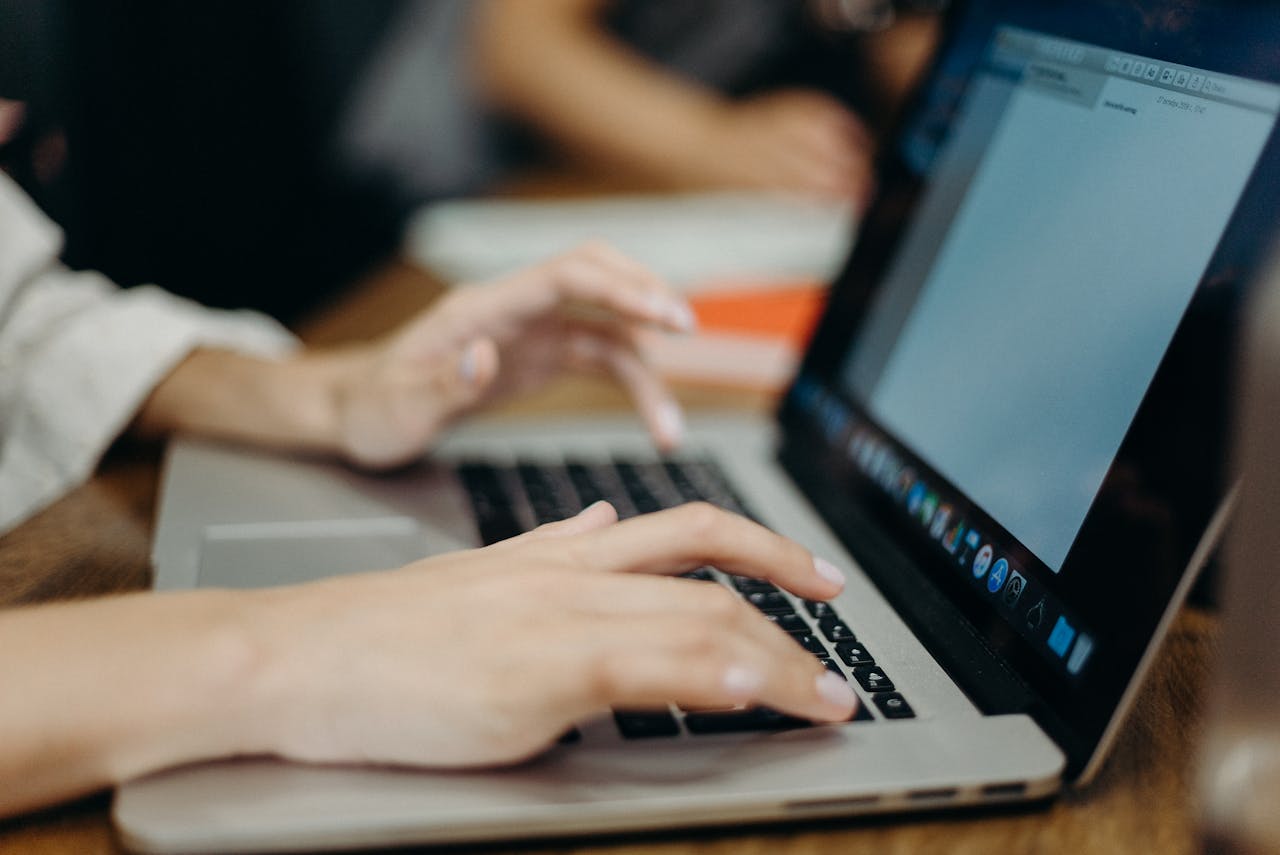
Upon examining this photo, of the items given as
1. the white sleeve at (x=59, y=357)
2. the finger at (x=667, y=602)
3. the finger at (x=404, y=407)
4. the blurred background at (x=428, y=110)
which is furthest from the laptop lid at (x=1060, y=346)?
the blurred background at (x=428, y=110)

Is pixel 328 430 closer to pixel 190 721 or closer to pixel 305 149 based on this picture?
pixel 190 721

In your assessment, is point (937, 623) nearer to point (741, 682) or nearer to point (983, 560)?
point (983, 560)

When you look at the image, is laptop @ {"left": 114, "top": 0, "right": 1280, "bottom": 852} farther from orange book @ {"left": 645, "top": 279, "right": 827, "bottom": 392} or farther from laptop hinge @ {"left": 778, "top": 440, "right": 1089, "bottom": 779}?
orange book @ {"left": 645, "top": 279, "right": 827, "bottom": 392}

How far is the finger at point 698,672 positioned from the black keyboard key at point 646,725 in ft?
0.04

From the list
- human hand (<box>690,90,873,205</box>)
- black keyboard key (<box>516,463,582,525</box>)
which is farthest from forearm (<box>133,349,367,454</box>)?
human hand (<box>690,90,873,205</box>)

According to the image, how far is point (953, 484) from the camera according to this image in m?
0.50

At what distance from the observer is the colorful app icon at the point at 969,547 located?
0.47m

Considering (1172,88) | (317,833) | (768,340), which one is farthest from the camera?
(768,340)

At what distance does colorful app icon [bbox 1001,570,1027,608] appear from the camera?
1.41 ft

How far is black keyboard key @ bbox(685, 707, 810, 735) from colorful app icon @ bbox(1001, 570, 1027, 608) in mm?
107

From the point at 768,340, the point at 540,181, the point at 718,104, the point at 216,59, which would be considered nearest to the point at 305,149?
the point at 216,59

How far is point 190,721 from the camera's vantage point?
1.13 ft

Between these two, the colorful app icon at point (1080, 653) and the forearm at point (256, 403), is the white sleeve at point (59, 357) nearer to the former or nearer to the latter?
the forearm at point (256, 403)

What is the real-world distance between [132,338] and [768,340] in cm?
46
